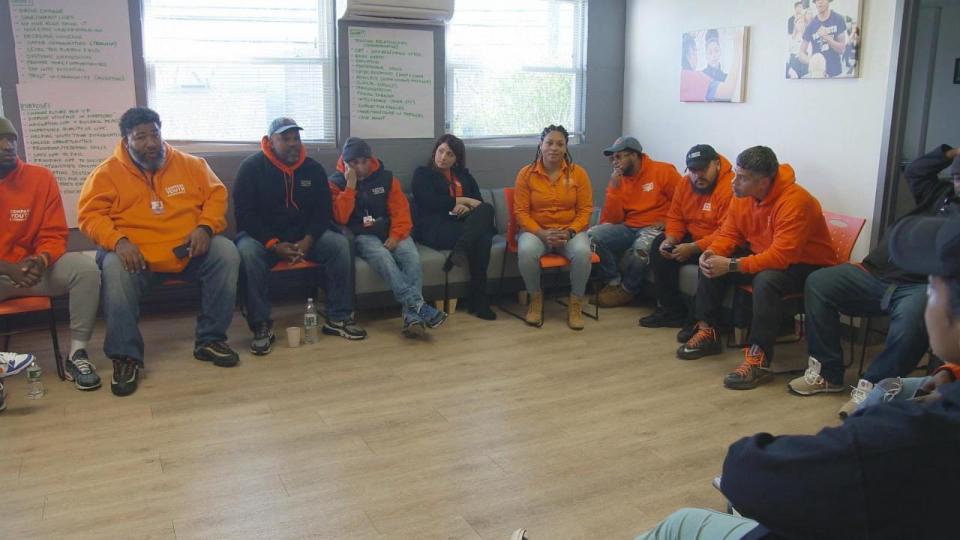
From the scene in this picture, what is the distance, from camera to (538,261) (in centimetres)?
493

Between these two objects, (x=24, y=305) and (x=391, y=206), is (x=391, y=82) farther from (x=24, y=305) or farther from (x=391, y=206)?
(x=24, y=305)

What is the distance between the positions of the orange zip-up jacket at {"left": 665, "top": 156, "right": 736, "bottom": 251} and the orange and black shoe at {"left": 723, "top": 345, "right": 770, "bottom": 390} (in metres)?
0.90

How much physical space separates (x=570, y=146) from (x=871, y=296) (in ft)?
9.86

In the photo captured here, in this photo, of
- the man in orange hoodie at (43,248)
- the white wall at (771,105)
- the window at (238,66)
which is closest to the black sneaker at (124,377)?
the man in orange hoodie at (43,248)

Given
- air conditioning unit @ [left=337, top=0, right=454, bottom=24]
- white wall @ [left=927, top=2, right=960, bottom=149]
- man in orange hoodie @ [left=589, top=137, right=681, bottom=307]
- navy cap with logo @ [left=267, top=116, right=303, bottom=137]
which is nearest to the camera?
navy cap with logo @ [left=267, top=116, right=303, bottom=137]

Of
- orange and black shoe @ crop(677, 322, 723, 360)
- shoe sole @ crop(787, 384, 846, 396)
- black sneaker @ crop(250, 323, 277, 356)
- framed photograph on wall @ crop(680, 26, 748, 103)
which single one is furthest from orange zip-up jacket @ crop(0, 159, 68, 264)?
framed photograph on wall @ crop(680, 26, 748, 103)

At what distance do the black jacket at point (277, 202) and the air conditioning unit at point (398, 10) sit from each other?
1.17 metres

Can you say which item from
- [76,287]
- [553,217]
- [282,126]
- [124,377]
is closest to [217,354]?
[124,377]

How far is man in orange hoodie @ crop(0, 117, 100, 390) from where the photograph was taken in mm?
3834

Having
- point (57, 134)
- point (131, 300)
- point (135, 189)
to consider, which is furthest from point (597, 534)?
point (57, 134)

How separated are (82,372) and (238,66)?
2268mm

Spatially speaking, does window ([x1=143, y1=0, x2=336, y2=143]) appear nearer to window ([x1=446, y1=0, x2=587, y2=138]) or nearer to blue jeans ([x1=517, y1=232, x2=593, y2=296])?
window ([x1=446, y1=0, x2=587, y2=138])

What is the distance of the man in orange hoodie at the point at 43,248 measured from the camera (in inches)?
151

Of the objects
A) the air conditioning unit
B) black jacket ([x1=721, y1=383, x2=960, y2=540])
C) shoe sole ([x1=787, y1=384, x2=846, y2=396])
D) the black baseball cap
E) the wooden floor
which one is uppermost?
the air conditioning unit
